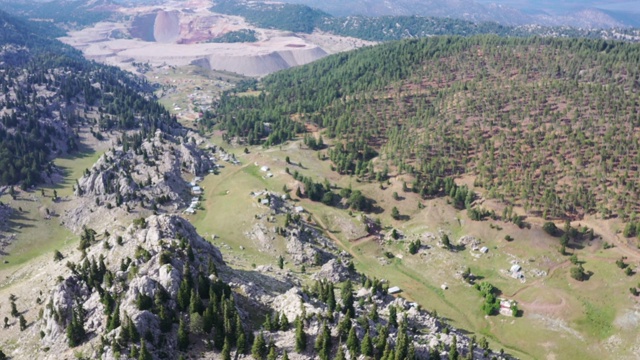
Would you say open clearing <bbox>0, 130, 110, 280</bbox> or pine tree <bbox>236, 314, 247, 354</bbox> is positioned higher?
pine tree <bbox>236, 314, 247, 354</bbox>

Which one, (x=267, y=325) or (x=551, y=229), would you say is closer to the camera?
(x=267, y=325)

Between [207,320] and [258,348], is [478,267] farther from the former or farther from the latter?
[207,320]

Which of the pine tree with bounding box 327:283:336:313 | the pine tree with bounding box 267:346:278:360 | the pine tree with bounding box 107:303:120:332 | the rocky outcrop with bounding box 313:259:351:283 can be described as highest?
the pine tree with bounding box 107:303:120:332

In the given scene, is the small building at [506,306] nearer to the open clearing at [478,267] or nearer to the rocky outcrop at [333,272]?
the open clearing at [478,267]

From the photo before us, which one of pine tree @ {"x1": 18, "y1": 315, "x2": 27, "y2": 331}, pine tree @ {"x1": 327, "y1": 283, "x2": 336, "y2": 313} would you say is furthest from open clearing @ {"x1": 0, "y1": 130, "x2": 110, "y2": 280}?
pine tree @ {"x1": 327, "y1": 283, "x2": 336, "y2": 313}

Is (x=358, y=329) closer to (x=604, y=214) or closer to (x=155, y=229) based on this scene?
(x=155, y=229)

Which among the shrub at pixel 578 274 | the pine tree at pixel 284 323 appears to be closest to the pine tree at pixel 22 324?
the pine tree at pixel 284 323

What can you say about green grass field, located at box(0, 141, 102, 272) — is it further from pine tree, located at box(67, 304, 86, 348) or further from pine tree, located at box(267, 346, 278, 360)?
pine tree, located at box(267, 346, 278, 360)

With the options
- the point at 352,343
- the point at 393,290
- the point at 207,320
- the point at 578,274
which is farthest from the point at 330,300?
the point at 578,274

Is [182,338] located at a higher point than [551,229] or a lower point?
higher

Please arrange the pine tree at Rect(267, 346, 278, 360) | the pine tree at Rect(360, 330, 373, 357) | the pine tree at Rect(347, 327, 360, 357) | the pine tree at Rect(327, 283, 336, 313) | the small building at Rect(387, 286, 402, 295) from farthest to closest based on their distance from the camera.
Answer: the small building at Rect(387, 286, 402, 295) < the pine tree at Rect(327, 283, 336, 313) < the pine tree at Rect(360, 330, 373, 357) < the pine tree at Rect(347, 327, 360, 357) < the pine tree at Rect(267, 346, 278, 360)

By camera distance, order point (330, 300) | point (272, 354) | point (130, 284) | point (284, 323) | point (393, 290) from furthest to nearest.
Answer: point (393, 290), point (330, 300), point (130, 284), point (284, 323), point (272, 354)
